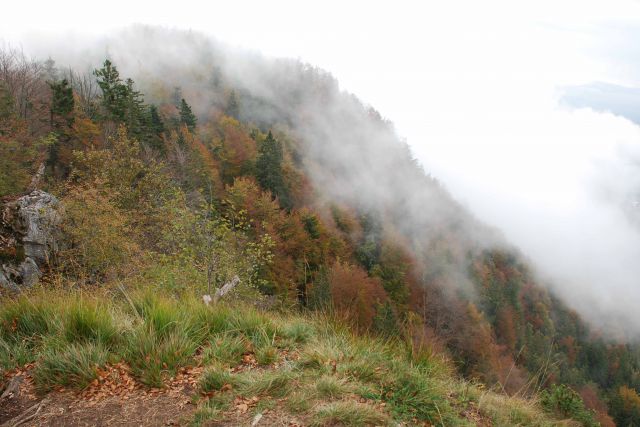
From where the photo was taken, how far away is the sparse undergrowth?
3498 millimetres

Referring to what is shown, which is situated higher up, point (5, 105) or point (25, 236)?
point (5, 105)

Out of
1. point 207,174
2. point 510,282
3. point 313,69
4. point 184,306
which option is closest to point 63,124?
point 207,174

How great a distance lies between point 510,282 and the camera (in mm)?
91812

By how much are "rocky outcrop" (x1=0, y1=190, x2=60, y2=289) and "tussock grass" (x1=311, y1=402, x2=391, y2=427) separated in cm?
1488

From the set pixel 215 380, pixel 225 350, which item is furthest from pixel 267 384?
pixel 225 350

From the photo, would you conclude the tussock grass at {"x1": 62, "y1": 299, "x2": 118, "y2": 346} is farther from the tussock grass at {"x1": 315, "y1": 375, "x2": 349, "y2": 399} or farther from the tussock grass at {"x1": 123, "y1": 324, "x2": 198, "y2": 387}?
the tussock grass at {"x1": 315, "y1": 375, "x2": 349, "y2": 399}

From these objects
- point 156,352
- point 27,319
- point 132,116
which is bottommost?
point 27,319

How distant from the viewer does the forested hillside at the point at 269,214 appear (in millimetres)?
11508

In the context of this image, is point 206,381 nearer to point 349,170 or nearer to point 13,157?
point 13,157

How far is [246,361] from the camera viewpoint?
13.7ft

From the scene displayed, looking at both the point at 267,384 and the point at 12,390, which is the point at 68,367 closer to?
the point at 12,390

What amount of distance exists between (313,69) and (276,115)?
3953 centimetres

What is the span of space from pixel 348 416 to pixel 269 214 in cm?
3648

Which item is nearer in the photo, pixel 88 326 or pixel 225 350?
pixel 88 326
